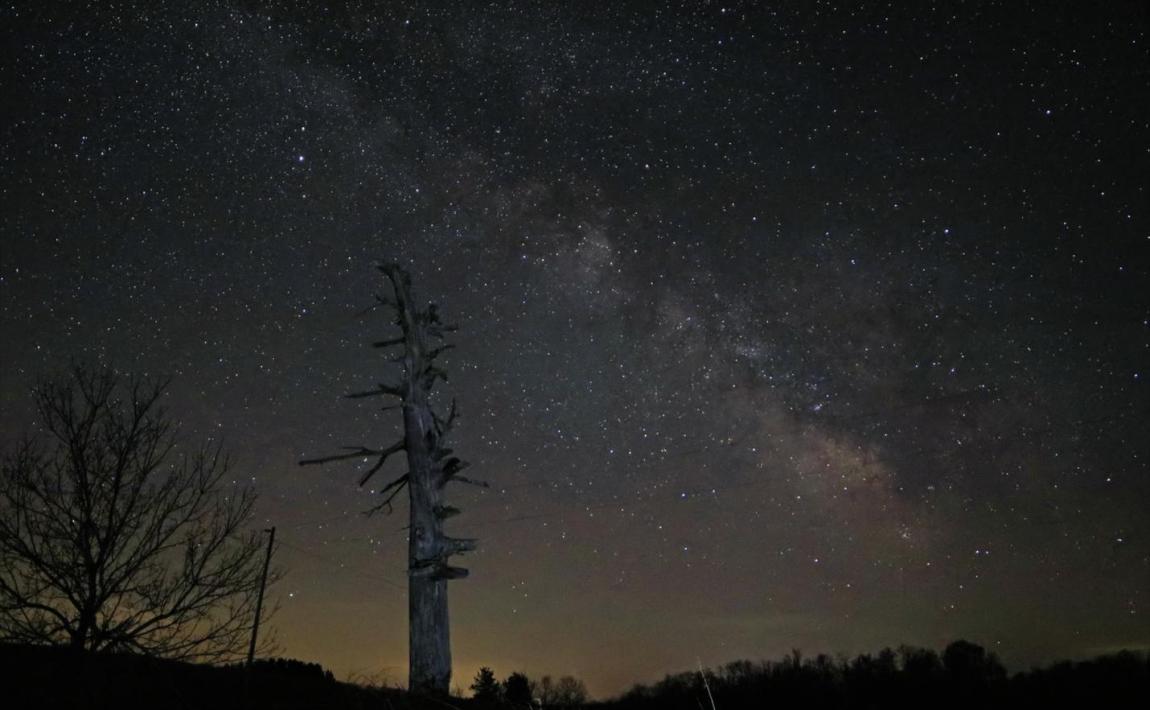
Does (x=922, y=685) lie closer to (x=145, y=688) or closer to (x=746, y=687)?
(x=746, y=687)

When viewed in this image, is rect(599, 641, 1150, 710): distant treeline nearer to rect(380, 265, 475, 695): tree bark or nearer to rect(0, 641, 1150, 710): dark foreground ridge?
rect(0, 641, 1150, 710): dark foreground ridge

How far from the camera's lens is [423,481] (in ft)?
43.4

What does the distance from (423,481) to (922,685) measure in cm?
1029

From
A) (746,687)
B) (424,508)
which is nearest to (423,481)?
(424,508)

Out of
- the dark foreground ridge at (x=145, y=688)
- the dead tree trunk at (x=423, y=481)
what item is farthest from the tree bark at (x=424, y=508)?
the dark foreground ridge at (x=145, y=688)

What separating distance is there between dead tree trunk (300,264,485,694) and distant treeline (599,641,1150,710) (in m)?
6.79

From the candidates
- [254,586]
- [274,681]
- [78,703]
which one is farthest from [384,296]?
[78,703]

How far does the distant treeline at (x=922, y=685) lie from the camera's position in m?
3.08

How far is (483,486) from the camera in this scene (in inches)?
577

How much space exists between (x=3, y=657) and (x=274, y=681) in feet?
6.04

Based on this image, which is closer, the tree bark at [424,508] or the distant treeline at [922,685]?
the distant treeline at [922,685]

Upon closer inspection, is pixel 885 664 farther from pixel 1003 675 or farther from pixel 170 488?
pixel 170 488

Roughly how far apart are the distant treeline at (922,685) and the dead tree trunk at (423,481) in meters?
6.79

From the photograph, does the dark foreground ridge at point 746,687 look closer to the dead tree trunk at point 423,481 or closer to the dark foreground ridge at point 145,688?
the dark foreground ridge at point 145,688
